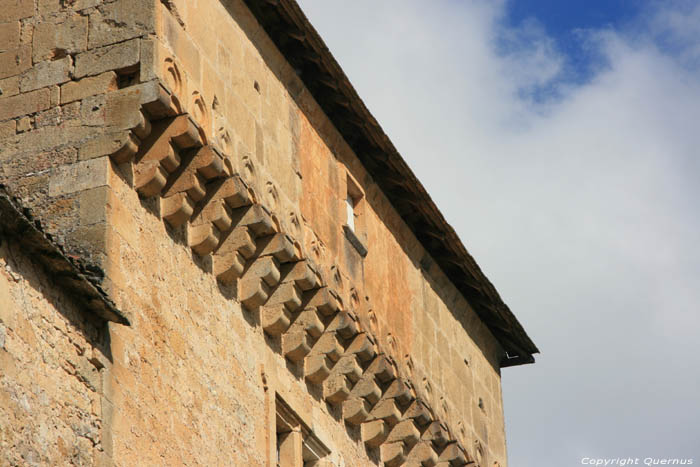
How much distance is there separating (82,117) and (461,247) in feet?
22.3

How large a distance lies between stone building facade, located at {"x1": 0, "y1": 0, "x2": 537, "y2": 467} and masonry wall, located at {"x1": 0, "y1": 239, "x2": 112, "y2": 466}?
2 cm

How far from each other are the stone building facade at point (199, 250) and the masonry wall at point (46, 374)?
0.02 m

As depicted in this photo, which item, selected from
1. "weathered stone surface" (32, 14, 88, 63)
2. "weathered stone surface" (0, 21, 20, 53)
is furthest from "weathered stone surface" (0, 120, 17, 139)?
"weathered stone surface" (0, 21, 20, 53)

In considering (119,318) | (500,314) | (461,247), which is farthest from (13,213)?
(500,314)

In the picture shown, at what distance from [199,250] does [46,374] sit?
9.90 feet

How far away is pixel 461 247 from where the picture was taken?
19156 mm

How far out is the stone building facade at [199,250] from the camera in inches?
451

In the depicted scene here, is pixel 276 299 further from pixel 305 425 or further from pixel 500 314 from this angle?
pixel 500 314

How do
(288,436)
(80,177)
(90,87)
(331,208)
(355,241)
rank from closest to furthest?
(80,177), (90,87), (288,436), (331,208), (355,241)

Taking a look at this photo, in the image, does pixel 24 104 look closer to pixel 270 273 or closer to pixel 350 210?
pixel 270 273

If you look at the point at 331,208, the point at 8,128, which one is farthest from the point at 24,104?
the point at 331,208

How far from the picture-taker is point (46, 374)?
11.0 meters

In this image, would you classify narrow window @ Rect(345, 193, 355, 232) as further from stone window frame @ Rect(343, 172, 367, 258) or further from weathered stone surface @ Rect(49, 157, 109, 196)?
weathered stone surface @ Rect(49, 157, 109, 196)

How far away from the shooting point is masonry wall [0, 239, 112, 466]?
418 inches
